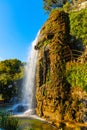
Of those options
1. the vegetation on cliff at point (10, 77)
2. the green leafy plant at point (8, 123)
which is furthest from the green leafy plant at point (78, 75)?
the vegetation on cliff at point (10, 77)

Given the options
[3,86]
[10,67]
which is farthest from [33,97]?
[10,67]

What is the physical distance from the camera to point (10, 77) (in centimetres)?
4444

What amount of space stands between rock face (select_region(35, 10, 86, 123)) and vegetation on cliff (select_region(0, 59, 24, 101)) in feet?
62.4

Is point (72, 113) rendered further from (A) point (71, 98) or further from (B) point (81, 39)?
(B) point (81, 39)

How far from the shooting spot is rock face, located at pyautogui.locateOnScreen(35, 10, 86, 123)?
790 inches

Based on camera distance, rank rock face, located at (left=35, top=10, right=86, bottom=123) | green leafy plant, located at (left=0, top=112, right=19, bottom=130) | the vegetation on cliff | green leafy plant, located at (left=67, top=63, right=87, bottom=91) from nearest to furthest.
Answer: green leafy plant, located at (left=0, top=112, right=19, bottom=130), green leafy plant, located at (left=67, top=63, right=87, bottom=91), rock face, located at (left=35, top=10, right=86, bottom=123), the vegetation on cliff

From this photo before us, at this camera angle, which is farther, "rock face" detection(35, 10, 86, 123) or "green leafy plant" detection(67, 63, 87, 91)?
"rock face" detection(35, 10, 86, 123)

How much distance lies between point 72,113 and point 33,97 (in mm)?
6972

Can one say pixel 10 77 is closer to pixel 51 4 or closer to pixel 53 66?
pixel 51 4

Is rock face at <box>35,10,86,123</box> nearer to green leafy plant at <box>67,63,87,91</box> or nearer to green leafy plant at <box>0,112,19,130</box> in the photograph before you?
green leafy plant at <box>67,63,87,91</box>

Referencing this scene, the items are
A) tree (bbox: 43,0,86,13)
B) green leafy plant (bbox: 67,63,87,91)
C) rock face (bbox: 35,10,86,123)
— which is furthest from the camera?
tree (bbox: 43,0,86,13)

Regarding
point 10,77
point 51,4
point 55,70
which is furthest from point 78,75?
point 10,77

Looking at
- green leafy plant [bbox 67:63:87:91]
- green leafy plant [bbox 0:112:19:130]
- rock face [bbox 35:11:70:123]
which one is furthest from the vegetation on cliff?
green leafy plant [bbox 0:112:19:130]

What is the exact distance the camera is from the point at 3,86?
4291 centimetres
